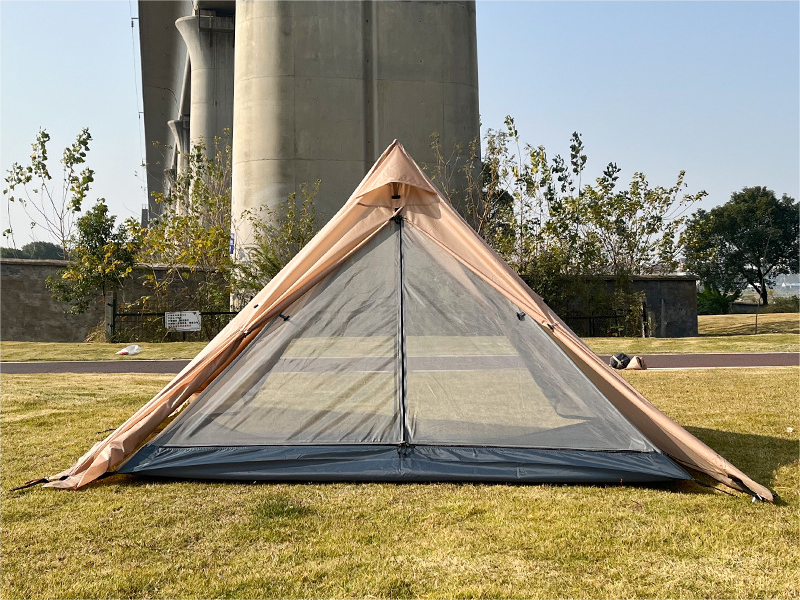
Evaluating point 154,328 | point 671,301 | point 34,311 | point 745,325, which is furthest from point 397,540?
point 745,325

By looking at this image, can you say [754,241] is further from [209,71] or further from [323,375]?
[323,375]

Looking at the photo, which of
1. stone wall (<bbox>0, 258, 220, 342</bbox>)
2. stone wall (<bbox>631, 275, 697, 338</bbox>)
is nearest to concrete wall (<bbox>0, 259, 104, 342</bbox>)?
stone wall (<bbox>0, 258, 220, 342</bbox>)

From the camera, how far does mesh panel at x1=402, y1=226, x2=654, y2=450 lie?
18.7ft

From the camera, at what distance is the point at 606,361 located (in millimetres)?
15641

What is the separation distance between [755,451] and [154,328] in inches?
683

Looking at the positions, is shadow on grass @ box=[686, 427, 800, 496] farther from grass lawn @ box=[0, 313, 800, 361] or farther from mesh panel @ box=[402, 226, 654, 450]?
grass lawn @ box=[0, 313, 800, 361]

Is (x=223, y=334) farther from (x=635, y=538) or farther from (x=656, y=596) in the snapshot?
(x=656, y=596)

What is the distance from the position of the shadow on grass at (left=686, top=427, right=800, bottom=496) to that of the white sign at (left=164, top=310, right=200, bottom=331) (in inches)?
576

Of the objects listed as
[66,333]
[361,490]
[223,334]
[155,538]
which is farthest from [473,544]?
[66,333]

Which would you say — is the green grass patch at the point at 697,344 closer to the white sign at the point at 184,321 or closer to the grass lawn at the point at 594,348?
the grass lawn at the point at 594,348

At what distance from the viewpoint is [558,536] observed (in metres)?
4.46

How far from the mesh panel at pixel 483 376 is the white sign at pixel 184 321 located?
580 inches

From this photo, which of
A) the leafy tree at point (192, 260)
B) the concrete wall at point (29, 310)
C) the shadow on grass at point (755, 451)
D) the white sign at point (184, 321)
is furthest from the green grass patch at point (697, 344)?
the concrete wall at point (29, 310)

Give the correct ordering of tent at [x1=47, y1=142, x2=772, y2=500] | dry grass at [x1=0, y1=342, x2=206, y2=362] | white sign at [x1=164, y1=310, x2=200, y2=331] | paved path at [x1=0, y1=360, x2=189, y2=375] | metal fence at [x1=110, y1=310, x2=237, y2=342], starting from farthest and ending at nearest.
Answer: metal fence at [x1=110, y1=310, x2=237, y2=342]
white sign at [x1=164, y1=310, x2=200, y2=331]
dry grass at [x1=0, y1=342, x2=206, y2=362]
paved path at [x1=0, y1=360, x2=189, y2=375]
tent at [x1=47, y1=142, x2=772, y2=500]
